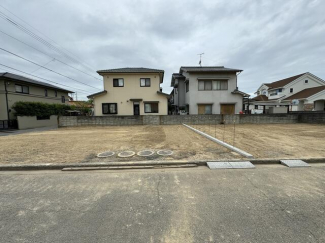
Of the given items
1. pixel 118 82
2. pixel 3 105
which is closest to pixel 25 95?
pixel 3 105

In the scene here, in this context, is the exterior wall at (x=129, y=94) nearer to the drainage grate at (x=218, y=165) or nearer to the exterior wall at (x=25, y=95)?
the exterior wall at (x=25, y=95)

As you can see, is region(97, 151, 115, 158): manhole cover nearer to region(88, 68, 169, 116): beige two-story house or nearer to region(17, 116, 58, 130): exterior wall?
region(88, 68, 169, 116): beige two-story house

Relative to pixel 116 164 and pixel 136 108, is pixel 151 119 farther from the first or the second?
pixel 116 164

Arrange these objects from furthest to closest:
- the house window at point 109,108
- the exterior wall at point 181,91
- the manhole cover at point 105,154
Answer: the exterior wall at point 181,91 → the house window at point 109,108 → the manhole cover at point 105,154

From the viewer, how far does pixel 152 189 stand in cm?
295

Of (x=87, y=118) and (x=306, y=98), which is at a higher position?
(x=306, y=98)

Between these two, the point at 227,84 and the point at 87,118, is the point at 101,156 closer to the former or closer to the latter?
the point at 87,118

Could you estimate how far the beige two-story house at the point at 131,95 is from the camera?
17.0 meters

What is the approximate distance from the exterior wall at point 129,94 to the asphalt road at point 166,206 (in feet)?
45.7

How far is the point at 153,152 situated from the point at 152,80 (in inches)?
526

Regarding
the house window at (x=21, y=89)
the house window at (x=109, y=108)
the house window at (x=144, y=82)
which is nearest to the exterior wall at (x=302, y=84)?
the house window at (x=144, y=82)

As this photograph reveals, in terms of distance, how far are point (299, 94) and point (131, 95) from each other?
28.0 m

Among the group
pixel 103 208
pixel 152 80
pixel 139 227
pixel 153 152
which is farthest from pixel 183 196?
pixel 152 80

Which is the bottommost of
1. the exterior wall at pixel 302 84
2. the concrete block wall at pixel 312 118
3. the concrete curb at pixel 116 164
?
the concrete curb at pixel 116 164
